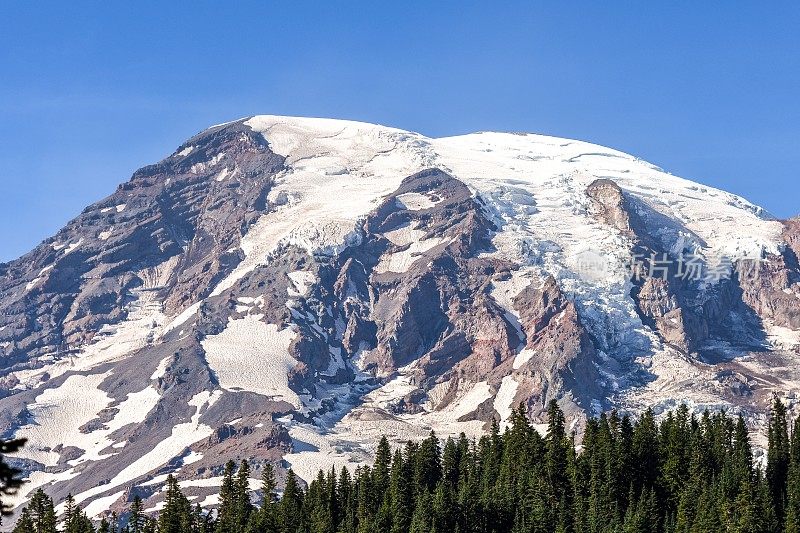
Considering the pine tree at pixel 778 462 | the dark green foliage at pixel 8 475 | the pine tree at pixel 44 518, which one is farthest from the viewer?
the pine tree at pixel 778 462

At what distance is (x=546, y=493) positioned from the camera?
164 meters

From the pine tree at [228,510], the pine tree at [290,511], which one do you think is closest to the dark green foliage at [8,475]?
the pine tree at [228,510]

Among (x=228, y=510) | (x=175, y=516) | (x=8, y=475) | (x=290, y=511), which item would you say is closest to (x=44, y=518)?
(x=175, y=516)

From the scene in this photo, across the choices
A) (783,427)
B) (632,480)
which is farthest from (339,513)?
(783,427)

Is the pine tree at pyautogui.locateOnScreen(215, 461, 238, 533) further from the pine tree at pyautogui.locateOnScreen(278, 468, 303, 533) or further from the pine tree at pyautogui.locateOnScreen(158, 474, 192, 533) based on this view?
the pine tree at pyautogui.locateOnScreen(278, 468, 303, 533)

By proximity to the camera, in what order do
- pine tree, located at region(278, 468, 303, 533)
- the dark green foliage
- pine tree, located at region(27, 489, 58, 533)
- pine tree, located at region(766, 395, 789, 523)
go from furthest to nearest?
pine tree, located at region(278, 468, 303, 533) → pine tree, located at region(766, 395, 789, 523) → pine tree, located at region(27, 489, 58, 533) → the dark green foliage

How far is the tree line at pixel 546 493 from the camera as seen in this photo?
15012cm

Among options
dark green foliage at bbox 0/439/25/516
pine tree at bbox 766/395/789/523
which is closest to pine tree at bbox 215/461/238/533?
pine tree at bbox 766/395/789/523

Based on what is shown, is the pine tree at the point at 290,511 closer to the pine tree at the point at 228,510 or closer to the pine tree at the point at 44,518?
the pine tree at the point at 228,510

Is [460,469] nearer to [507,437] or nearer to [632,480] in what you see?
[507,437]

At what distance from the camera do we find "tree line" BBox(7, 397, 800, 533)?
5910 inches

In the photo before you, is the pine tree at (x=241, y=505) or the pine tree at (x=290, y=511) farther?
the pine tree at (x=241, y=505)

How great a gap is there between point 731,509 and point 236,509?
202 ft

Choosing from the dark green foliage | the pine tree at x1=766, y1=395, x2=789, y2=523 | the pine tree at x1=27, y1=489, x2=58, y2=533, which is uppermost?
the pine tree at x1=766, y1=395, x2=789, y2=523
